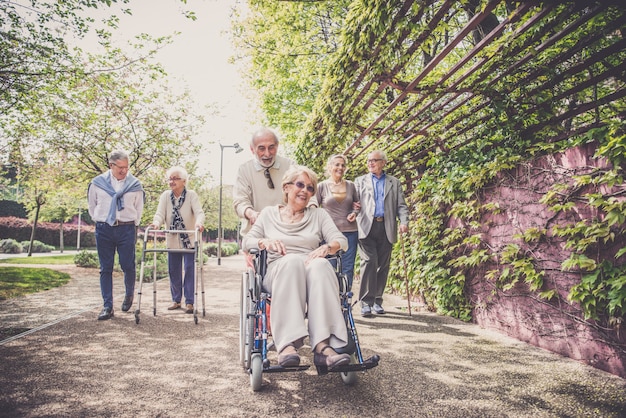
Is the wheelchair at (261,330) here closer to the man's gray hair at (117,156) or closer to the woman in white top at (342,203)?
the woman in white top at (342,203)

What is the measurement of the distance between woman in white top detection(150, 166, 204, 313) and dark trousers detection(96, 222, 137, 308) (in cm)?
46

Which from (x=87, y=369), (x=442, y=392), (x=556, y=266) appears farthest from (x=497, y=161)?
(x=87, y=369)

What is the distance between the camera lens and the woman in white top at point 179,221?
4949mm

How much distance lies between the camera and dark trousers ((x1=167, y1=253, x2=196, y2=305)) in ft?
16.3

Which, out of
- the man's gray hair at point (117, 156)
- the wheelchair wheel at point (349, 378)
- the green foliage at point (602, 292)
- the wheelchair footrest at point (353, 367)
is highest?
the man's gray hair at point (117, 156)

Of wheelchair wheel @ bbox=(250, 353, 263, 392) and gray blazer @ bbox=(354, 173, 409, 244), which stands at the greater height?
gray blazer @ bbox=(354, 173, 409, 244)

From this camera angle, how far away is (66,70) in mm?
6934

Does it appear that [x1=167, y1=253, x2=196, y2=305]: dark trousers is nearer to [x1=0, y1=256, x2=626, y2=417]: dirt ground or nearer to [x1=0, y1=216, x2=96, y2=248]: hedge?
[x1=0, y1=256, x2=626, y2=417]: dirt ground

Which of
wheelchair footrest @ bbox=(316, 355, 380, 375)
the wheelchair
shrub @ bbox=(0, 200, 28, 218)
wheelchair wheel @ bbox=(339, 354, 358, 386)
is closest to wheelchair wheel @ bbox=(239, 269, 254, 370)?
the wheelchair

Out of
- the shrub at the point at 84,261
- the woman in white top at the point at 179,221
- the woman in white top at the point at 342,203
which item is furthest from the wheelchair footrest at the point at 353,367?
the shrub at the point at 84,261

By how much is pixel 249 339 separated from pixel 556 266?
260 cm

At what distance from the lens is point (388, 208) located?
15.8 feet

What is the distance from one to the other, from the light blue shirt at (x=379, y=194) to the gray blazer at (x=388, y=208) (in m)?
0.04

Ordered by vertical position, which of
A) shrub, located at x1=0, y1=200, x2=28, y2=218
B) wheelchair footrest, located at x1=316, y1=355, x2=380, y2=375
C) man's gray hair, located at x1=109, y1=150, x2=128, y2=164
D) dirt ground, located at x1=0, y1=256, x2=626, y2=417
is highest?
shrub, located at x1=0, y1=200, x2=28, y2=218
